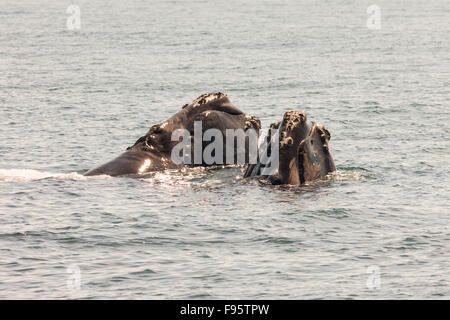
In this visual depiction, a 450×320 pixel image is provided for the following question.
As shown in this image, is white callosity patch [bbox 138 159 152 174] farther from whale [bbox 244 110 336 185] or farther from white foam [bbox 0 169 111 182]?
whale [bbox 244 110 336 185]

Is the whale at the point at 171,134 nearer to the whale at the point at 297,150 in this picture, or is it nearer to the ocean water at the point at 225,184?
the ocean water at the point at 225,184

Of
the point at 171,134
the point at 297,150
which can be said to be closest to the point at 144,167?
the point at 171,134

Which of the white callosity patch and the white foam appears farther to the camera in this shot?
the white foam

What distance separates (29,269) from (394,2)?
65.7m

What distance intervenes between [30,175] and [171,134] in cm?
360

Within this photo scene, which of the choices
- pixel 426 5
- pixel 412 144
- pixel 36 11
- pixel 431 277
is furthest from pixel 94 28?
pixel 431 277

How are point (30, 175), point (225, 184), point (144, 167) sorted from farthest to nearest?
point (30, 175) < point (144, 167) < point (225, 184)

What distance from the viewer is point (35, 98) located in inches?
1345

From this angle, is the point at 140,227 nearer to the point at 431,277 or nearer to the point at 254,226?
the point at 254,226

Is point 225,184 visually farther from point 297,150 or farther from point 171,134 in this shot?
point 297,150

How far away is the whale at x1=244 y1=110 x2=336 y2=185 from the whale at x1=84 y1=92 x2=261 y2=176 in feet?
5.16

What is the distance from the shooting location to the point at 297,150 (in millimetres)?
17578

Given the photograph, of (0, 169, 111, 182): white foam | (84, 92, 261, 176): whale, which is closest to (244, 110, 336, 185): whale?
(84, 92, 261, 176): whale

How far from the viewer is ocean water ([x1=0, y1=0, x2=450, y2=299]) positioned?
13.4 metres
